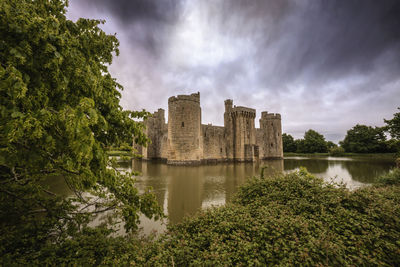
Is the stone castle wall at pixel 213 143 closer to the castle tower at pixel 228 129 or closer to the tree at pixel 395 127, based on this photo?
the castle tower at pixel 228 129

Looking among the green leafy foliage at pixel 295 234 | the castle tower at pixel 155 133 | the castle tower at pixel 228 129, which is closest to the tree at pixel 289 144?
the castle tower at pixel 228 129

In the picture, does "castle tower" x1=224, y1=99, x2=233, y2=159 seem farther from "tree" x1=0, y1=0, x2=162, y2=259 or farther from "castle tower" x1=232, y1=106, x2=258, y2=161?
"tree" x1=0, y1=0, x2=162, y2=259

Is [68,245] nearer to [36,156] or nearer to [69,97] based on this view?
[36,156]

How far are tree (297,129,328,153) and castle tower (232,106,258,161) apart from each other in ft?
118

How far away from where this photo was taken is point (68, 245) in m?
3.35

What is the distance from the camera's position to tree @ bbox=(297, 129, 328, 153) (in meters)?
52.6

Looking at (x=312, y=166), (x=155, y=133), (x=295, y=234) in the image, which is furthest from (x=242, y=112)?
(x=295, y=234)

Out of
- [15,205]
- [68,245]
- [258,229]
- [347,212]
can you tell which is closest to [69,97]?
[68,245]

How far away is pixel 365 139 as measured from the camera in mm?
41031

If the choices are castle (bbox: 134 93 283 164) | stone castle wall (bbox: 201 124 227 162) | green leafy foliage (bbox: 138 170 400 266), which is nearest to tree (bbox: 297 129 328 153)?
castle (bbox: 134 93 283 164)

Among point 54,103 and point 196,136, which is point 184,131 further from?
point 54,103

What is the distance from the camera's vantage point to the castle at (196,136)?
22.9m

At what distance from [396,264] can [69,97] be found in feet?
16.9

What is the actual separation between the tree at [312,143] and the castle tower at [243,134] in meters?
35.9
